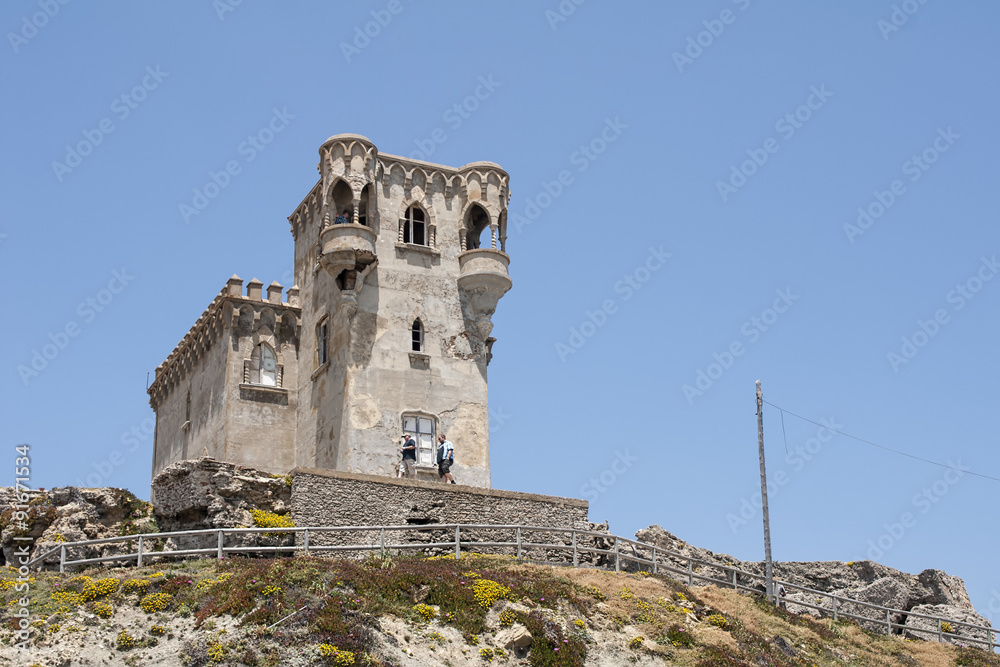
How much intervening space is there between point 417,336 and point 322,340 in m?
3.80

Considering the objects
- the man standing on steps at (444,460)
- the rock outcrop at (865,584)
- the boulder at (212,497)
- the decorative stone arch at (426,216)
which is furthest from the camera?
the decorative stone arch at (426,216)

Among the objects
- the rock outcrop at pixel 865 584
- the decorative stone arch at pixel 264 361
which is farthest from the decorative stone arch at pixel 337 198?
the rock outcrop at pixel 865 584

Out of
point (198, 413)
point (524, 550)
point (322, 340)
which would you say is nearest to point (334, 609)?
point (524, 550)

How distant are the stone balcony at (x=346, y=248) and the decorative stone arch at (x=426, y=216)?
2046mm

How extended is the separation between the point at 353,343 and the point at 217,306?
8455 mm

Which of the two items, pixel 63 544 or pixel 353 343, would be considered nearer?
pixel 63 544

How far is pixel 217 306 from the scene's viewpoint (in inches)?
2153

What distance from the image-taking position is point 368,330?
49062 mm

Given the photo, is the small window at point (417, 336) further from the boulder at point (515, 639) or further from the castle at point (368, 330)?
the boulder at point (515, 639)

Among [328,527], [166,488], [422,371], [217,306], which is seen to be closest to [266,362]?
[217,306]

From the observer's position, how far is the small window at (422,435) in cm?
4838

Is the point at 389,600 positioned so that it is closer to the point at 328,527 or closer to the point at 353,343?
the point at 328,527

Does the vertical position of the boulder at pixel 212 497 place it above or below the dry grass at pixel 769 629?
above

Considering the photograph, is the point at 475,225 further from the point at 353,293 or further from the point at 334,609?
the point at 334,609
